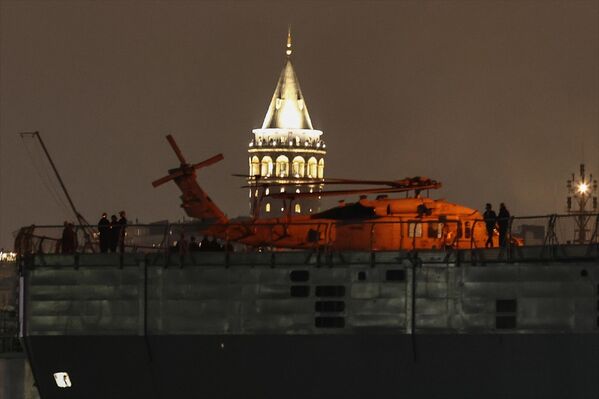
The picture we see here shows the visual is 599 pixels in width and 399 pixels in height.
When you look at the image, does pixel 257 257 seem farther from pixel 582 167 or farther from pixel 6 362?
pixel 6 362

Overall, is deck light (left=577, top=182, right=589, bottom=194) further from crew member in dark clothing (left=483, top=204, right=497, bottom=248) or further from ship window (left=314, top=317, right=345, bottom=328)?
ship window (left=314, top=317, right=345, bottom=328)

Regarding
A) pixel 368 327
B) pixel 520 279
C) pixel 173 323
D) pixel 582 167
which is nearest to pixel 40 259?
pixel 173 323

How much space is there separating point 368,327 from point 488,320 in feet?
9.68

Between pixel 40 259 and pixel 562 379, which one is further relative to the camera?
pixel 40 259

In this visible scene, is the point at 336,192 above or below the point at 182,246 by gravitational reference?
above

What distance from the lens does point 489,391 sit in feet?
184

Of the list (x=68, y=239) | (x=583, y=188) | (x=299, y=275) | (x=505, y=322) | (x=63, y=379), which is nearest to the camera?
(x=505, y=322)

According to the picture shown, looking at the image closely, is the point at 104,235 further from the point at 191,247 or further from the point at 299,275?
the point at 299,275

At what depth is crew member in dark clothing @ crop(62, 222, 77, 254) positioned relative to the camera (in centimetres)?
6056

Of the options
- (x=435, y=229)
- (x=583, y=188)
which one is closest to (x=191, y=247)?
(x=435, y=229)

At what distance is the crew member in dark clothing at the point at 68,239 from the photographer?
60.6m

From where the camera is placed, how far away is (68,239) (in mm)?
60688

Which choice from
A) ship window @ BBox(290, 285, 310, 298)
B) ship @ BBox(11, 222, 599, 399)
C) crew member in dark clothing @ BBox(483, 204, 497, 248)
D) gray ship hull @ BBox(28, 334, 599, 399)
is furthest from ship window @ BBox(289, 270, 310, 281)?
crew member in dark clothing @ BBox(483, 204, 497, 248)

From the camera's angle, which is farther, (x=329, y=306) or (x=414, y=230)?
(x=414, y=230)
